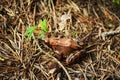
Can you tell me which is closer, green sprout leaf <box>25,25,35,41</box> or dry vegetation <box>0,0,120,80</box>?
dry vegetation <box>0,0,120,80</box>

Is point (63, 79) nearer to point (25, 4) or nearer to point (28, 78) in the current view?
point (28, 78)

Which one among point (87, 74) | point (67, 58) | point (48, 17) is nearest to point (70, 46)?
point (67, 58)

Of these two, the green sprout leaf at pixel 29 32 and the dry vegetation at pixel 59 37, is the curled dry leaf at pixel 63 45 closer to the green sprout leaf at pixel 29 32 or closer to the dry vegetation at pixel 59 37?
the dry vegetation at pixel 59 37

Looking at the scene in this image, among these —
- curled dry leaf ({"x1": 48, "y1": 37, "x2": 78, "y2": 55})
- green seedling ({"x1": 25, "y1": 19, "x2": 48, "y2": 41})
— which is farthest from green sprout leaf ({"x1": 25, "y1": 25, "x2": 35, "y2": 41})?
curled dry leaf ({"x1": 48, "y1": 37, "x2": 78, "y2": 55})

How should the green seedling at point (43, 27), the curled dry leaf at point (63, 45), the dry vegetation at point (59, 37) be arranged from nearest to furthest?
the dry vegetation at point (59, 37) < the curled dry leaf at point (63, 45) < the green seedling at point (43, 27)

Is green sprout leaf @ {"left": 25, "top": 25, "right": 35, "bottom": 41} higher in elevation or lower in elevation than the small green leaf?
higher

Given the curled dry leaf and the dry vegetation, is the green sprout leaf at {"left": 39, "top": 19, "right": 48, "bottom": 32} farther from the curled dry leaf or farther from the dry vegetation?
the curled dry leaf

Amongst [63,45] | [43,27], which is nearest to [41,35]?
[43,27]

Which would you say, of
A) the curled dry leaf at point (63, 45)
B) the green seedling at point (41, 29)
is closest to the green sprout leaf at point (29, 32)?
the green seedling at point (41, 29)
